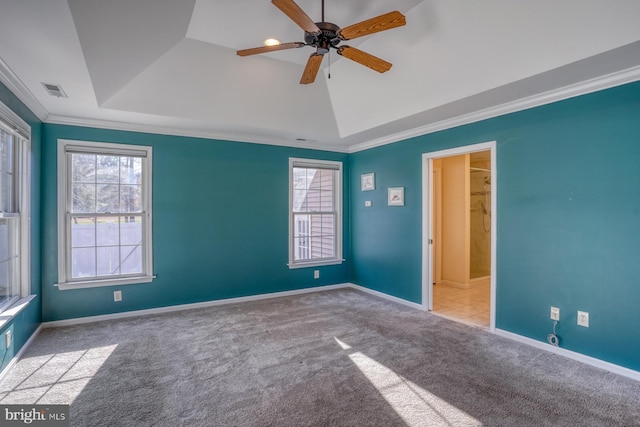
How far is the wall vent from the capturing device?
2.85 m

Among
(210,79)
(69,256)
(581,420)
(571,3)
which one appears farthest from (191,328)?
(571,3)

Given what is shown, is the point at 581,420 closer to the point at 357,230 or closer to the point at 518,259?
the point at 518,259

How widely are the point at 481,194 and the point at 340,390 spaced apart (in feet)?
17.4

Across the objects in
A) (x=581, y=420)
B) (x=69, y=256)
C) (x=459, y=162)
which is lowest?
(x=581, y=420)

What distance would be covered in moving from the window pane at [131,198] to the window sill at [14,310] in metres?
1.31

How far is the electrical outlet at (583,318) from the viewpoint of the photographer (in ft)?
9.20

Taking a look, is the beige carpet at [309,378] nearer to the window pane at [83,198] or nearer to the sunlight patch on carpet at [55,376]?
the sunlight patch on carpet at [55,376]

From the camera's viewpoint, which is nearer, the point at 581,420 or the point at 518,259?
the point at 581,420

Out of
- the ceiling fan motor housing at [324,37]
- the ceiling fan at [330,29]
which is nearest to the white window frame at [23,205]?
the ceiling fan at [330,29]

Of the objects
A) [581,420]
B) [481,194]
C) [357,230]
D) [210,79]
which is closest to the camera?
[581,420]

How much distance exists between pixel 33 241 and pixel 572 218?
17.3ft

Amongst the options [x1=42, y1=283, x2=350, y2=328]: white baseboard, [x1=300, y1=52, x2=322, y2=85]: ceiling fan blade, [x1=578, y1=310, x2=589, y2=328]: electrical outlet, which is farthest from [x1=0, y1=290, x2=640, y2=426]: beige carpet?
[x1=300, y1=52, x2=322, y2=85]: ceiling fan blade

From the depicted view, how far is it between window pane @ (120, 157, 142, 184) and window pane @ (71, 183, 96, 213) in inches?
13.8

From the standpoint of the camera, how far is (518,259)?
3.32 metres
